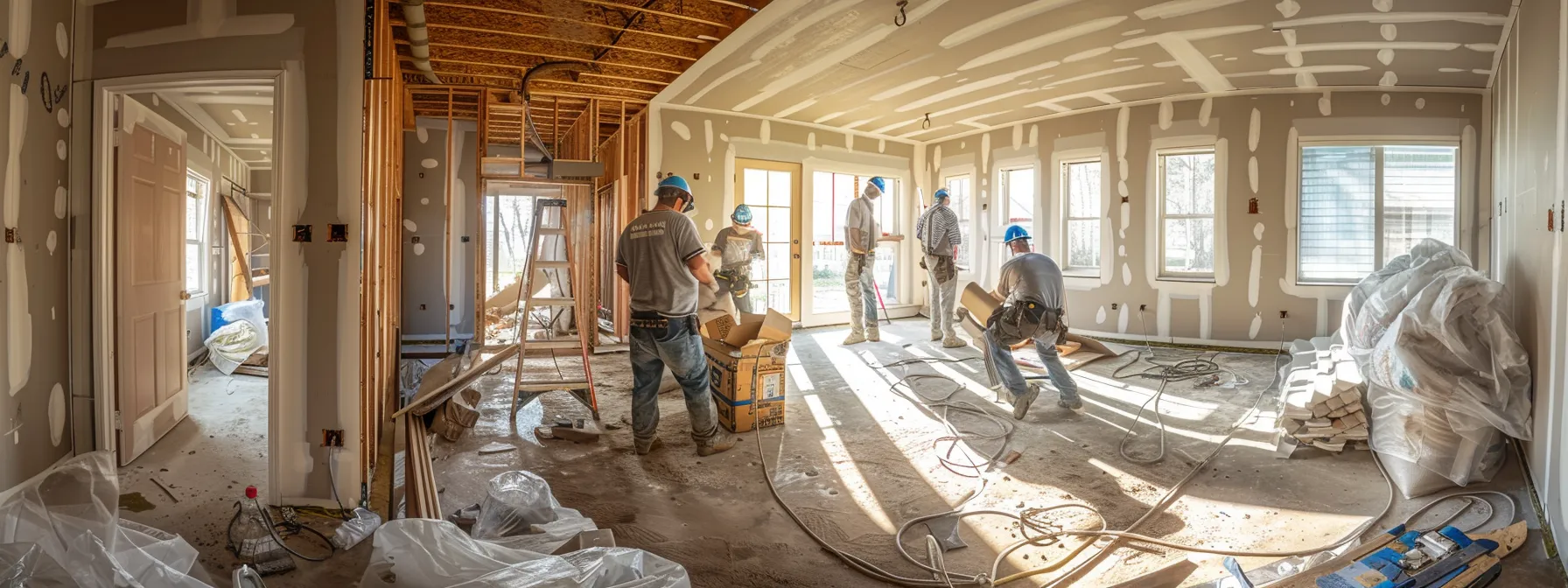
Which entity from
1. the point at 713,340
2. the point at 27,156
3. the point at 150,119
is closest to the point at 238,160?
the point at 150,119

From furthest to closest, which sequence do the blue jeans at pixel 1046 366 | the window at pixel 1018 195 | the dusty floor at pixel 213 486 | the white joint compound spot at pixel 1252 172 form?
the window at pixel 1018 195 → the white joint compound spot at pixel 1252 172 → the blue jeans at pixel 1046 366 → the dusty floor at pixel 213 486

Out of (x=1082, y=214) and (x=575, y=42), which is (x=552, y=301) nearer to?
(x=575, y=42)

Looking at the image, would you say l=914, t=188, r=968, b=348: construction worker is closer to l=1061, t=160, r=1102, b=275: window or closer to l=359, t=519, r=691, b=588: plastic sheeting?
l=1061, t=160, r=1102, b=275: window

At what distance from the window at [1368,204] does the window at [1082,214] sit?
6.33 feet

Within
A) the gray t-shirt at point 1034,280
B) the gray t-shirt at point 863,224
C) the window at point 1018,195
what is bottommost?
the gray t-shirt at point 1034,280

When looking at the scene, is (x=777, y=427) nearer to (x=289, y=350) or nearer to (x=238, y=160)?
(x=289, y=350)

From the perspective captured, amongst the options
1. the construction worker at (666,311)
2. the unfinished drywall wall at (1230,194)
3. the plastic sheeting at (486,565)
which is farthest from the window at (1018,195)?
the plastic sheeting at (486,565)

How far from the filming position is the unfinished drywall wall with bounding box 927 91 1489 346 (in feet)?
22.7

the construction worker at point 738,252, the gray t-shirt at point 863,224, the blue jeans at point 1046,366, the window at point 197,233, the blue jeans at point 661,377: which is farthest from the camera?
the gray t-shirt at point 863,224

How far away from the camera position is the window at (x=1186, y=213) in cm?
769

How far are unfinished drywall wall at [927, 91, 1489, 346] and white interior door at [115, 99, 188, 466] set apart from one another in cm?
793

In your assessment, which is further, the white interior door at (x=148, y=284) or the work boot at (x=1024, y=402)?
the work boot at (x=1024, y=402)

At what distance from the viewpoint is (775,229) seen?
28.8 feet

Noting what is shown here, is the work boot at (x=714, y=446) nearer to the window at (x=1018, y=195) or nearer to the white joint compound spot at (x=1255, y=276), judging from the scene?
the white joint compound spot at (x=1255, y=276)
